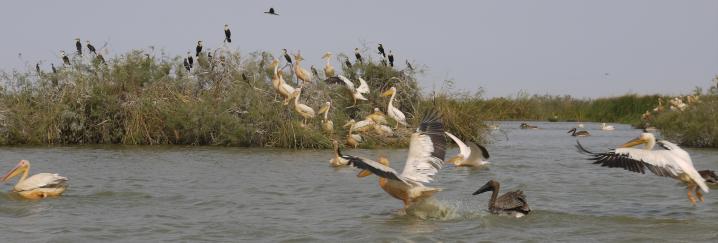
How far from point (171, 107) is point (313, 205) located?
922cm

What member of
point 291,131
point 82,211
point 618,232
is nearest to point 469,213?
point 618,232

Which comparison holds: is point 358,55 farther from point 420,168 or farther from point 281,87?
point 420,168

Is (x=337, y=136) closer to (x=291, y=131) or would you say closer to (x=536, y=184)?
(x=291, y=131)

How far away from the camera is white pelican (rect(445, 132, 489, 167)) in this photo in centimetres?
1308

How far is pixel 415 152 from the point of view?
350 inches

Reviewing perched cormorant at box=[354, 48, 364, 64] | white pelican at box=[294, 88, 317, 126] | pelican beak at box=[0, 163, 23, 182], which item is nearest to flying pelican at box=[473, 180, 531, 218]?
pelican beak at box=[0, 163, 23, 182]

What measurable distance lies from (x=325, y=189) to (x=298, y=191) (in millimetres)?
394

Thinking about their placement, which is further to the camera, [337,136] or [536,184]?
[337,136]

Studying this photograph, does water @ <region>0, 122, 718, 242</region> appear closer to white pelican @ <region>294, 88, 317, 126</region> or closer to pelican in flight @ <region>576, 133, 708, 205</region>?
pelican in flight @ <region>576, 133, 708, 205</region>

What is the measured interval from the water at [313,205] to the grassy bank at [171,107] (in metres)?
2.33

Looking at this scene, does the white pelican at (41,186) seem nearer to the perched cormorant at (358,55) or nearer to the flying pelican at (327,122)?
the flying pelican at (327,122)

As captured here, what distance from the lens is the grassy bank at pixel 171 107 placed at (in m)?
17.6

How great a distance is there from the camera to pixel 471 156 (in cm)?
1356

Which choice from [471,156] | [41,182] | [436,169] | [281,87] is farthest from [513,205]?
[281,87]
